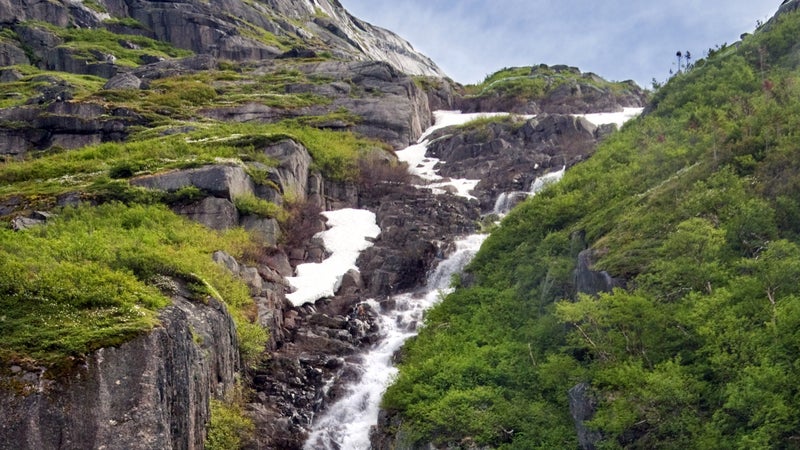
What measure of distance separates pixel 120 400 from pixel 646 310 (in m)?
16.8

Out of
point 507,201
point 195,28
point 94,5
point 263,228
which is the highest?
point 94,5

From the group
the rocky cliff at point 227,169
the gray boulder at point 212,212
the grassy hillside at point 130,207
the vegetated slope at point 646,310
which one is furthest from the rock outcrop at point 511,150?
the vegetated slope at point 646,310

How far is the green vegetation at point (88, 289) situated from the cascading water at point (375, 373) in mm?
5314

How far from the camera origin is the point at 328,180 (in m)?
59.2

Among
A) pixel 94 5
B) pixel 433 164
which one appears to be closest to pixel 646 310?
pixel 433 164

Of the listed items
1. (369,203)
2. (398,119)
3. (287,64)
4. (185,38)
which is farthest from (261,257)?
(185,38)

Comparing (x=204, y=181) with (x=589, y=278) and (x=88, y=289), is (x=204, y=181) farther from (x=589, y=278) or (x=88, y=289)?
(x=589, y=278)

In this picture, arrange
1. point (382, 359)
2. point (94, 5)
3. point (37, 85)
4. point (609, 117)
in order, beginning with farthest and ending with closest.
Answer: point (94, 5)
point (37, 85)
point (609, 117)
point (382, 359)

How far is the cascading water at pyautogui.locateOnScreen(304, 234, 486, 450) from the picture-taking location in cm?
3008

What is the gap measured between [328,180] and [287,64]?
43.5 meters

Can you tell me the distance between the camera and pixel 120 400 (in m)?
21.7

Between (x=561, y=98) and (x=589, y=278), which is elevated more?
(x=561, y=98)

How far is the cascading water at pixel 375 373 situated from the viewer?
30078mm

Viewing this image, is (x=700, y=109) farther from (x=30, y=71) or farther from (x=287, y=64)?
(x=30, y=71)
